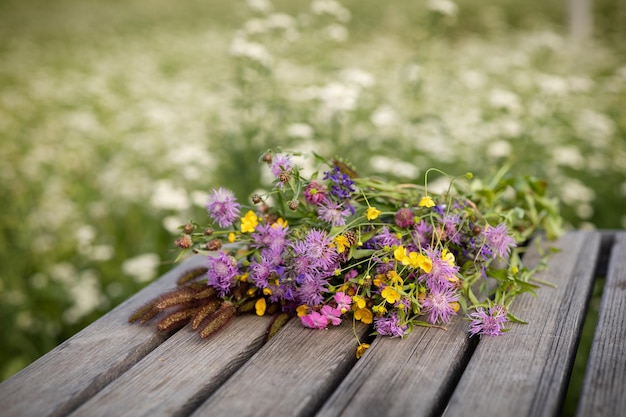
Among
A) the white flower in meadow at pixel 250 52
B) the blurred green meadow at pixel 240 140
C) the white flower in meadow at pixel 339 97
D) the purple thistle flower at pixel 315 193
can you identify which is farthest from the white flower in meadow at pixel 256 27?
the purple thistle flower at pixel 315 193

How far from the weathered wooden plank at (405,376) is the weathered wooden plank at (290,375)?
4 centimetres

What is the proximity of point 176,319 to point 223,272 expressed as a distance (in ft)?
0.41

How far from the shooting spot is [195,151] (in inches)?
123

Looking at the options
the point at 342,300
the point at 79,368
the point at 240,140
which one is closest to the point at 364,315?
the point at 342,300

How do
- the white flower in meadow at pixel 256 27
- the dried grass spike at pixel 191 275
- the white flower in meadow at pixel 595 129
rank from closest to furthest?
1. the dried grass spike at pixel 191 275
2. the white flower in meadow at pixel 256 27
3. the white flower in meadow at pixel 595 129

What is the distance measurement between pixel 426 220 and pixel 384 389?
0.44 m

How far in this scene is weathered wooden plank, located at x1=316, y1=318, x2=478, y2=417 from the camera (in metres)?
0.90

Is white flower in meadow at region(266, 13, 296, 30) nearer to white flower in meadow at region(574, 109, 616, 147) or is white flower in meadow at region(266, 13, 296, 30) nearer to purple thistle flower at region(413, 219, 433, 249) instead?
white flower in meadow at region(574, 109, 616, 147)

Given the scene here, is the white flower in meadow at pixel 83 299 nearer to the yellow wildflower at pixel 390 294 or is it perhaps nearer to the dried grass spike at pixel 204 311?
the dried grass spike at pixel 204 311

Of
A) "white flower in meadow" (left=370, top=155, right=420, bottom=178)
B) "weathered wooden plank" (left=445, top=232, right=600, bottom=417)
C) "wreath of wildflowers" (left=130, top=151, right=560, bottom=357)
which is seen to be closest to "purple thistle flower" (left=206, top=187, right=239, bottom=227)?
"wreath of wildflowers" (left=130, top=151, right=560, bottom=357)

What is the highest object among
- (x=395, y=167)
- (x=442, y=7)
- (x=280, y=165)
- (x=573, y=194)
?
(x=442, y=7)

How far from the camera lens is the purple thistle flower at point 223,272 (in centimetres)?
121

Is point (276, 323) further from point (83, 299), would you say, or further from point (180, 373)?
point (83, 299)

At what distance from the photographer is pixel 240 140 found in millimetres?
3184
